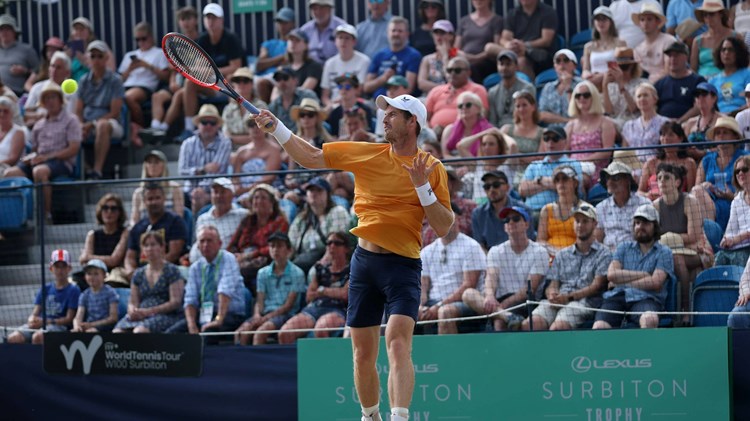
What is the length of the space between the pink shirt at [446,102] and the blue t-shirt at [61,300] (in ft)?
15.3

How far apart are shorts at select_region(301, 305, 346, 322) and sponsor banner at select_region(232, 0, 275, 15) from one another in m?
8.17

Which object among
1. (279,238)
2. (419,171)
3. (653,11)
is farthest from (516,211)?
(653,11)

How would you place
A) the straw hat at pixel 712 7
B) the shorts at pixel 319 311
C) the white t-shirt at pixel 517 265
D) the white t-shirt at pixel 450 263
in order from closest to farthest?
the white t-shirt at pixel 517 265 < the white t-shirt at pixel 450 263 < the shorts at pixel 319 311 < the straw hat at pixel 712 7

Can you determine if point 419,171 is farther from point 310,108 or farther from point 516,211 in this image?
point 310,108

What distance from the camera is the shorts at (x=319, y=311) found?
11156 millimetres

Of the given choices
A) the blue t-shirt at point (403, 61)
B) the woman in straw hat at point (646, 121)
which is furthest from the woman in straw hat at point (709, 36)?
the blue t-shirt at point (403, 61)

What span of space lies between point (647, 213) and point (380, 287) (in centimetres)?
329

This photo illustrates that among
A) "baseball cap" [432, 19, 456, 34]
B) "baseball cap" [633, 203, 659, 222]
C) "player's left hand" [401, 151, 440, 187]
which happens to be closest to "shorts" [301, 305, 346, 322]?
"baseball cap" [633, 203, 659, 222]

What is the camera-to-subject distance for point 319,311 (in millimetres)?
11227

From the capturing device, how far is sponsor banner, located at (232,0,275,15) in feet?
60.5

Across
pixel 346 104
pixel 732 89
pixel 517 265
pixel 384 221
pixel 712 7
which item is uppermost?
pixel 712 7

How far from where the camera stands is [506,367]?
10297 millimetres

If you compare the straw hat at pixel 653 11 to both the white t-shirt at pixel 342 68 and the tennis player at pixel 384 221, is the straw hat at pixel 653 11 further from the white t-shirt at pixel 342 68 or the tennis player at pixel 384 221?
the tennis player at pixel 384 221

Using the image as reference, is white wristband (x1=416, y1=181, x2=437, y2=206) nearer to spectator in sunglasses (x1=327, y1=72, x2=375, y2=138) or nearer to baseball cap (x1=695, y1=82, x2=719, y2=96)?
baseball cap (x1=695, y1=82, x2=719, y2=96)
